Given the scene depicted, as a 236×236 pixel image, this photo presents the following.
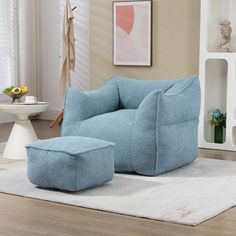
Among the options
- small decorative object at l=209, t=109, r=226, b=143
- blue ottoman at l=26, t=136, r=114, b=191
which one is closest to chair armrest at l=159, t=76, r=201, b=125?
blue ottoman at l=26, t=136, r=114, b=191

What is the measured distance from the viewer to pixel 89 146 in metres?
4.25

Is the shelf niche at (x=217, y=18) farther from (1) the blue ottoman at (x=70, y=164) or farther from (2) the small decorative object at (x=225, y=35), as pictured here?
(1) the blue ottoman at (x=70, y=164)

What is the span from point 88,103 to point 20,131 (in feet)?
2.54

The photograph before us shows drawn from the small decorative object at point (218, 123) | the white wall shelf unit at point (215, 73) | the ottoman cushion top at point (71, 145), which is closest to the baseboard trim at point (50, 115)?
the white wall shelf unit at point (215, 73)

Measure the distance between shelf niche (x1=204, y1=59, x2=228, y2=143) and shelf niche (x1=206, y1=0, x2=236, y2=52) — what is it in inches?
6.5

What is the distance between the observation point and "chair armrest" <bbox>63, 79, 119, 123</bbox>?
509 cm

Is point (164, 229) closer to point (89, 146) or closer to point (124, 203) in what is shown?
point (124, 203)

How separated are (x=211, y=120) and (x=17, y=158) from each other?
1913 millimetres

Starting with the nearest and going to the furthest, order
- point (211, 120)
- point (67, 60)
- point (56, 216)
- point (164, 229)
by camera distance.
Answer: point (164, 229) < point (56, 216) < point (211, 120) < point (67, 60)

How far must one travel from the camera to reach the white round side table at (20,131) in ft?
18.0

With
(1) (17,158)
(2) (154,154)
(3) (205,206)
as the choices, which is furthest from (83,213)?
(1) (17,158)

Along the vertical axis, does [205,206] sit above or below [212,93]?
below

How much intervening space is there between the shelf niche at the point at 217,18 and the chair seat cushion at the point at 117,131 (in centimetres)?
152

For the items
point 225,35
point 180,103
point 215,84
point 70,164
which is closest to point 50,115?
point 215,84
